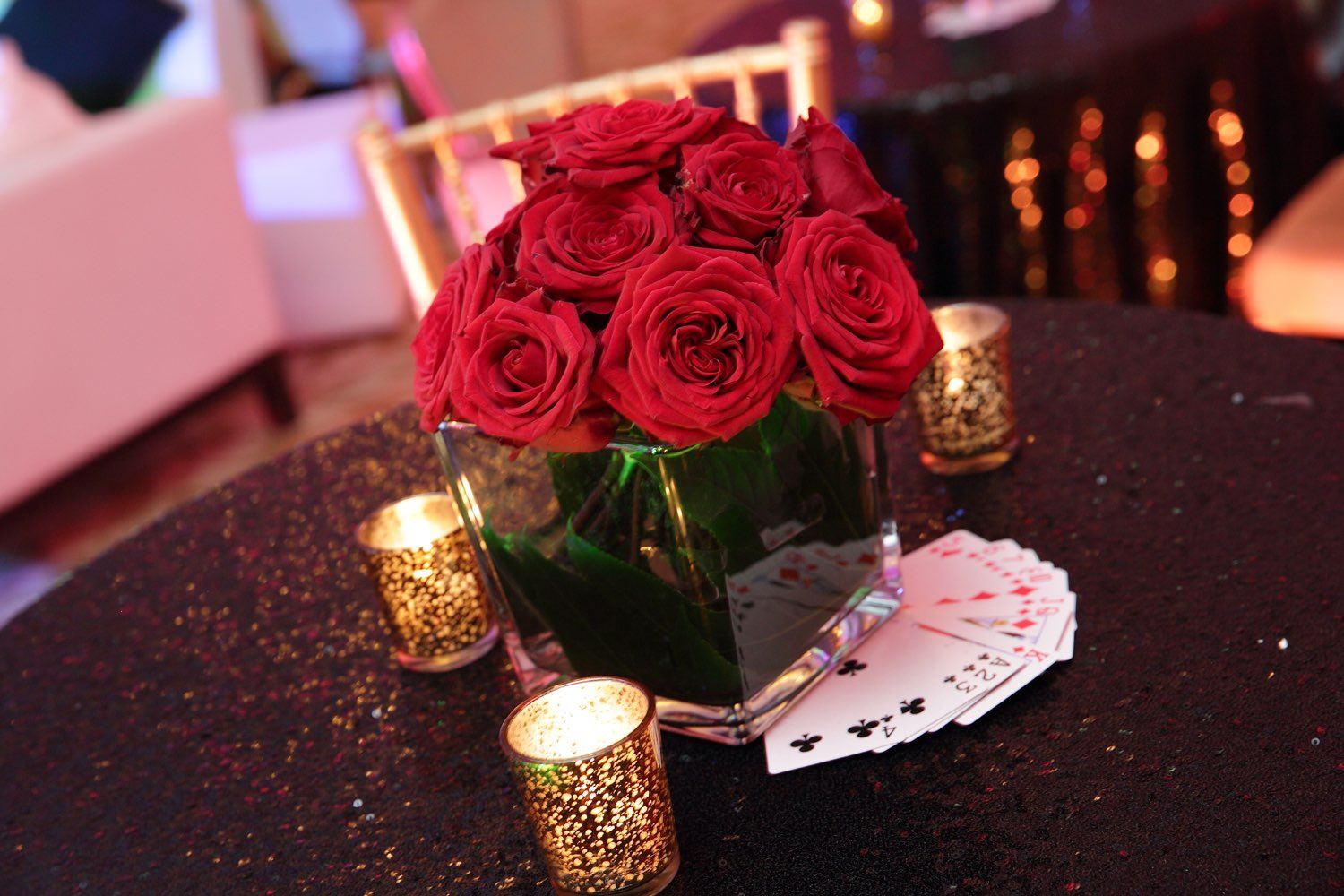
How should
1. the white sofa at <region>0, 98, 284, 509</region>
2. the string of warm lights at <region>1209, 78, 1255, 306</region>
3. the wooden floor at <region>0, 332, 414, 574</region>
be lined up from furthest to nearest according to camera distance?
the wooden floor at <region>0, 332, 414, 574</region>
the white sofa at <region>0, 98, 284, 509</region>
the string of warm lights at <region>1209, 78, 1255, 306</region>

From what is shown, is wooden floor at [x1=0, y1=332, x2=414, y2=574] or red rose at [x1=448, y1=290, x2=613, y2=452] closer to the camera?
red rose at [x1=448, y1=290, x2=613, y2=452]

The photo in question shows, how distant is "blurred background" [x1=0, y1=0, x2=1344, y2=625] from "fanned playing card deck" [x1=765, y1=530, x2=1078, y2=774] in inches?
27.5

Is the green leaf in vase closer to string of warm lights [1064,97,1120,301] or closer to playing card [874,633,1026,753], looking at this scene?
playing card [874,633,1026,753]

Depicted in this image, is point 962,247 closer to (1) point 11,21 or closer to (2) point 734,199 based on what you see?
(2) point 734,199

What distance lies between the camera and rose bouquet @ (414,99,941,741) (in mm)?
587

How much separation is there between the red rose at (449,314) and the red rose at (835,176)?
0.53 ft

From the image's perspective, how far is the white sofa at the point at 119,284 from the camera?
2.68 meters

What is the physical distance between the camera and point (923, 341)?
24.8 inches

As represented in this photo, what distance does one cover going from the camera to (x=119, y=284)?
2.89m

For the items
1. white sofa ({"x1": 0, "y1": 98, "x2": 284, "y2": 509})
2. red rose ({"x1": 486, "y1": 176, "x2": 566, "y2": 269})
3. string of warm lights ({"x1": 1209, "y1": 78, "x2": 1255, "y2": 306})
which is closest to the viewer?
red rose ({"x1": 486, "y1": 176, "x2": 566, "y2": 269})

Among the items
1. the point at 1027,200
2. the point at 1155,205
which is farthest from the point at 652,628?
the point at 1155,205

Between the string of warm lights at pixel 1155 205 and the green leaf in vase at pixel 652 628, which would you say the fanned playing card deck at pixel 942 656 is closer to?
the green leaf in vase at pixel 652 628

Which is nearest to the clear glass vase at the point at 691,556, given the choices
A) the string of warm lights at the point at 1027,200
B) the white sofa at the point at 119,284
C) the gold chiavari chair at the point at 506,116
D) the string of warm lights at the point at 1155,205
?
the gold chiavari chair at the point at 506,116

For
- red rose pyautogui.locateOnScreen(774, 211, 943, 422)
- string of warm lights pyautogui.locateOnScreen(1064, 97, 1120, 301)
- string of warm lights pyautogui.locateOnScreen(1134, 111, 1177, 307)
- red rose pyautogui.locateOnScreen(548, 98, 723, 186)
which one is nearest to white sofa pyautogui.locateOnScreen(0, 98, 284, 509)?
string of warm lights pyautogui.locateOnScreen(1064, 97, 1120, 301)
